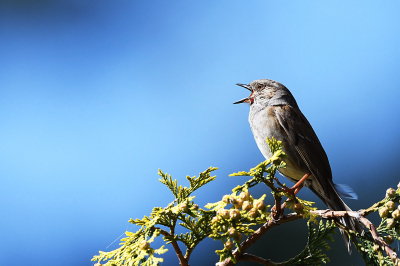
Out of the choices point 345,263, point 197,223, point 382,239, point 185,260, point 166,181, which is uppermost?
point 166,181

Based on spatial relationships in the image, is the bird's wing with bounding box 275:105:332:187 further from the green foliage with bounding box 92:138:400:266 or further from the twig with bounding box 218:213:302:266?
the twig with bounding box 218:213:302:266

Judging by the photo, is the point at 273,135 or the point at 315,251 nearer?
the point at 315,251

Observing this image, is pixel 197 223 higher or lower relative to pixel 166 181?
lower

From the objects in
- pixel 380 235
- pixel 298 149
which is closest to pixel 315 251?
pixel 380 235

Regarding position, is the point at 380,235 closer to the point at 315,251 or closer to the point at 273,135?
the point at 315,251

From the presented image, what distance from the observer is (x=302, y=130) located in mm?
2631

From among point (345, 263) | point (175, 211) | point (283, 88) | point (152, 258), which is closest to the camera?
point (152, 258)

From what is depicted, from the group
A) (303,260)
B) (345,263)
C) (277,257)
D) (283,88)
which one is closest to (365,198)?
(345,263)

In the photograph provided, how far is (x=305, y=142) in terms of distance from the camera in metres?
2.56

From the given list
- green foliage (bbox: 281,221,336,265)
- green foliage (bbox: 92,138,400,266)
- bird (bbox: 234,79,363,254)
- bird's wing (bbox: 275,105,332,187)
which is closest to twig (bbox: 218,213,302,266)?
green foliage (bbox: 92,138,400,266)

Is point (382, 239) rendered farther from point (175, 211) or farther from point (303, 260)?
point (175, 211)

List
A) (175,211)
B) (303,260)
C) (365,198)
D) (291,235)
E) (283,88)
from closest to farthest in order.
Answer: (175,211)
(303,260)
(283,88)
(291,235)
(365,198)

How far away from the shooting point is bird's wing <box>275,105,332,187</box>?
2.44m

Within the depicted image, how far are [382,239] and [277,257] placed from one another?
303cm
